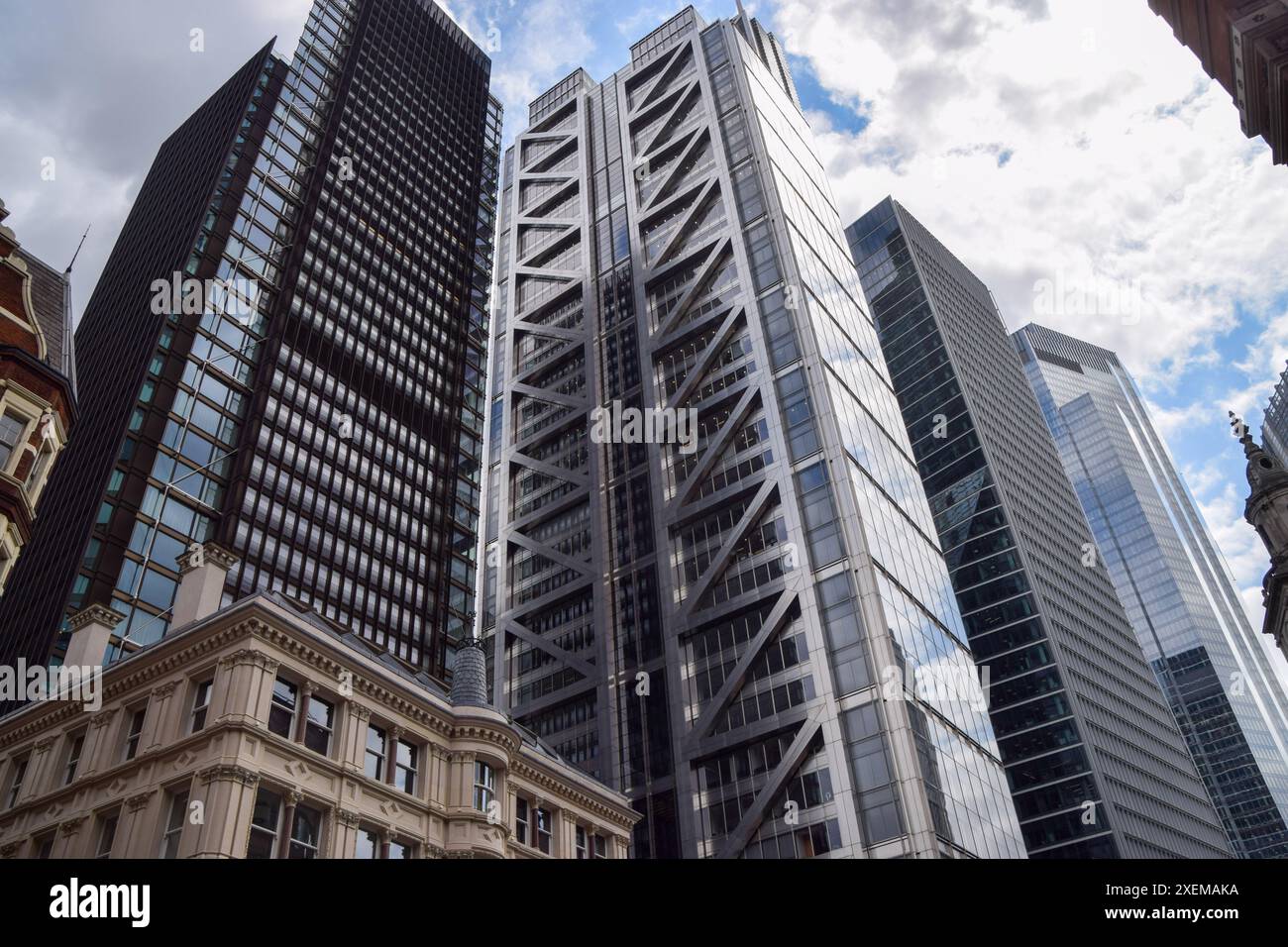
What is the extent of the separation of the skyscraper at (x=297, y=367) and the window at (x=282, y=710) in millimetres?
44848

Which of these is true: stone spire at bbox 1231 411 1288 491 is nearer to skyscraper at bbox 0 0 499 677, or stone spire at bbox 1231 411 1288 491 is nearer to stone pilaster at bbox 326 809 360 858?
stone pilaster at bbox 326 809 360 858

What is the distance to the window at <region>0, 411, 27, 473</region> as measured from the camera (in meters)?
31.8

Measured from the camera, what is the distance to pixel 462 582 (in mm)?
99562

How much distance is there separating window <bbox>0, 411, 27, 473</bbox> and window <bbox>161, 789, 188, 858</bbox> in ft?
39.5

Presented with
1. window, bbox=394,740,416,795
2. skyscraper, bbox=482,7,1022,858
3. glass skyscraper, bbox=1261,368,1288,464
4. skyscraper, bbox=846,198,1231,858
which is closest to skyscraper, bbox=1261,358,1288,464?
glass skyscraper, bbox=1261,368,1288,464

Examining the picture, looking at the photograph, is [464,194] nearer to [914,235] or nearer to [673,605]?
[673,605]

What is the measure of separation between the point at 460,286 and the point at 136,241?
35.7m

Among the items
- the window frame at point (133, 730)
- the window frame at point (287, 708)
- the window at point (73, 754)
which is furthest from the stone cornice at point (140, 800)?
the window at point (73, 754)

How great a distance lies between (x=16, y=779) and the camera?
34406 mm

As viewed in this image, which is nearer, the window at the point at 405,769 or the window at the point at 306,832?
the window at the point at 306,832

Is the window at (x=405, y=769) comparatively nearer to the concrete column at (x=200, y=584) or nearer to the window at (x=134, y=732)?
the concrete column at (x=200, y=584)

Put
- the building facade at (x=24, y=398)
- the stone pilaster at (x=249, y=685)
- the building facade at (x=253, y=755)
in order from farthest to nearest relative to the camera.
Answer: the building facade at (x=24, y=398) → the stone pilaster at (x=249, y=685) → the building facade at (x=253, y=755)

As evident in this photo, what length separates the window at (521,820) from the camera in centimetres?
3738
